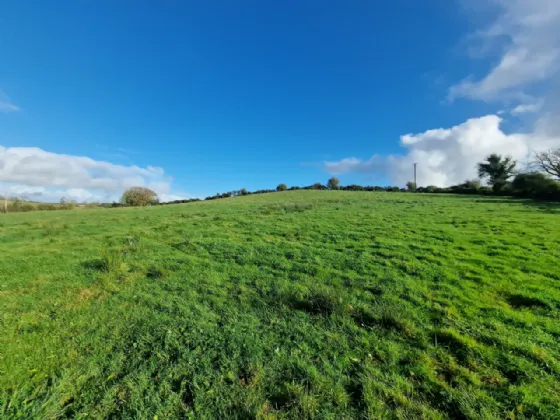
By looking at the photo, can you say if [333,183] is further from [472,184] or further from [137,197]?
[137,197]

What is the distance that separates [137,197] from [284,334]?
204ft

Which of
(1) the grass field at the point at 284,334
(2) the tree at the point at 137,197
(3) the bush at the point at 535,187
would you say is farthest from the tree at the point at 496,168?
(2) the tree at the point at 137,197

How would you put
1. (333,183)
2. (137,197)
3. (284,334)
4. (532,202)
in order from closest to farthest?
1. (284,334)
2. (532,202)
3. (137,197)
4. (333,183)

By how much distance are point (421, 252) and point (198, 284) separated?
790 centimetres

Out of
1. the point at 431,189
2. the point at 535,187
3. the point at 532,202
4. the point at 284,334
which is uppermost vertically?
the point at 431,189

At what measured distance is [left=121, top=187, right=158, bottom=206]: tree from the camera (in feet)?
184

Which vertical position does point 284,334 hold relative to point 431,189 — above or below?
below

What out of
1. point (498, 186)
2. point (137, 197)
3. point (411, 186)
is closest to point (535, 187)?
point (498, 186)

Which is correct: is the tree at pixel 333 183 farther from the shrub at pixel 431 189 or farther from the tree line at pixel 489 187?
the shrub at pixel 431 189

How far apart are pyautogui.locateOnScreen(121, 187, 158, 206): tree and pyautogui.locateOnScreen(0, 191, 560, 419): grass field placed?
52.5 meters

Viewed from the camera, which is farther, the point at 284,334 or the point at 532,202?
the point at 532,202

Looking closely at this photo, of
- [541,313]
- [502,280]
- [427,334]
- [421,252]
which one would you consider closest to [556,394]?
[427,334]

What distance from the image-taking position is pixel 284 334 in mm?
4695

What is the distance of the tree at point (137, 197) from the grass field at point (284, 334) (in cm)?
5252
